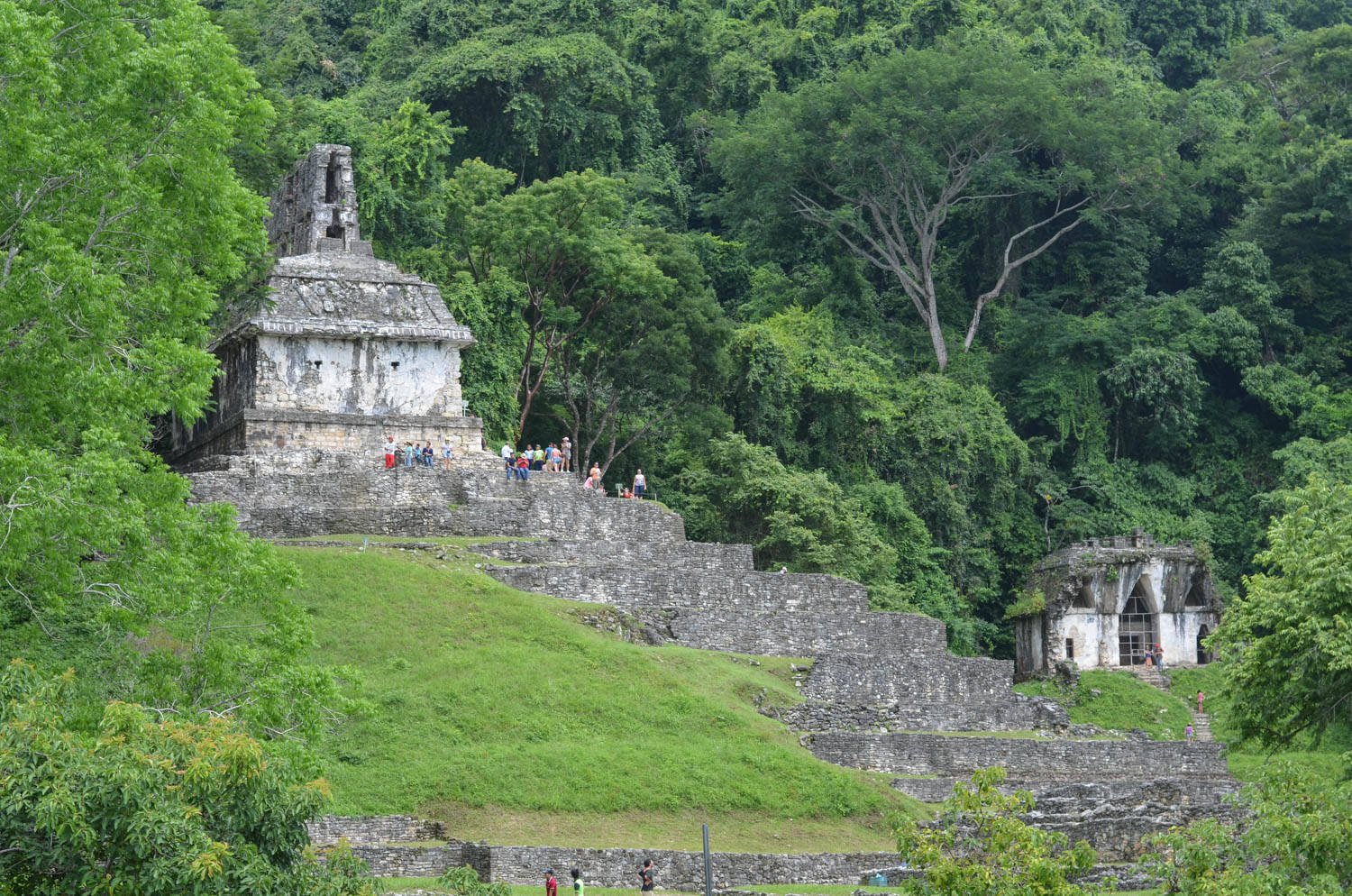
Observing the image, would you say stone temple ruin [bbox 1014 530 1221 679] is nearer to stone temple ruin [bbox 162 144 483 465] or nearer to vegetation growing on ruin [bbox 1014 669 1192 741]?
vegetation growing on ruin [bbox 1014 669 1192 741]

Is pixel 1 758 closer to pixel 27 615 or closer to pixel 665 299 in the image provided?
pixel 27 615

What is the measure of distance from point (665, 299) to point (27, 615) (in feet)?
87.4

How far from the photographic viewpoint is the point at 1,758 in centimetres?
1827

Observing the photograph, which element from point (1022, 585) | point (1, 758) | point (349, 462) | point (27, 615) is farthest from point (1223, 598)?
point (1, 758)

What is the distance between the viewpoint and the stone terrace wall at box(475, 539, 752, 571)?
39125mm

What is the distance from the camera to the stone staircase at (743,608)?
37062 millimetres

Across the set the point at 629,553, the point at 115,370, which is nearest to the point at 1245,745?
the point at 629,553

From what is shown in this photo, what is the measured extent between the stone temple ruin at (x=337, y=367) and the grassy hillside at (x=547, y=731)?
16.7 feet

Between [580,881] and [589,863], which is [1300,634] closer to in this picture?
[589,863]

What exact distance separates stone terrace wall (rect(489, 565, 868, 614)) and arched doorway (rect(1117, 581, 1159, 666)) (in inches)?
396

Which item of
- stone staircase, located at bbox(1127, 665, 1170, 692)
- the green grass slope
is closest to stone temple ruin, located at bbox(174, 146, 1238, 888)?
the green grass slope

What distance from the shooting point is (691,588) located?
4000cm

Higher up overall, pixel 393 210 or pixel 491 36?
pixel 491 36

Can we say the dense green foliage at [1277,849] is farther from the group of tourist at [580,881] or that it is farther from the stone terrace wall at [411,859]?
the stone terrace wall at [411,859]
